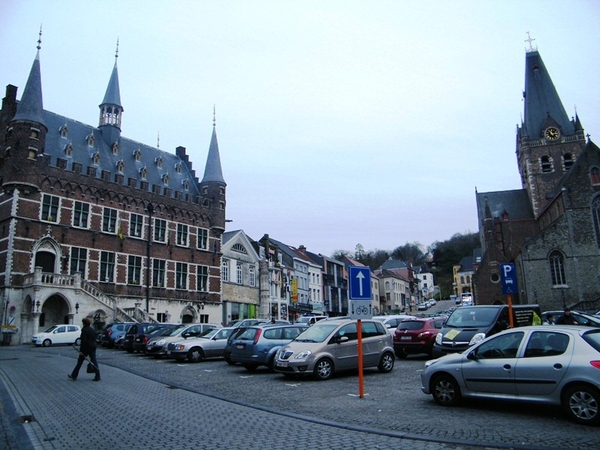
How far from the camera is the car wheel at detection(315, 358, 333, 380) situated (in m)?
12.9

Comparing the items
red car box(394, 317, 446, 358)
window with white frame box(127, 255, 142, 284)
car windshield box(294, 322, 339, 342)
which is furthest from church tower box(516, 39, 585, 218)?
car windshield box(294, 322, 339, 342)

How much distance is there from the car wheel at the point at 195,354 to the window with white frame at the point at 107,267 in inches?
814

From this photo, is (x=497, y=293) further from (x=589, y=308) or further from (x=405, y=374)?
(x=405, y=374)

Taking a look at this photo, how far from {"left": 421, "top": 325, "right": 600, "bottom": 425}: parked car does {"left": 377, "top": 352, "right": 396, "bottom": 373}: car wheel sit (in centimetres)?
479

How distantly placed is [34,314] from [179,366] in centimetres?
1824

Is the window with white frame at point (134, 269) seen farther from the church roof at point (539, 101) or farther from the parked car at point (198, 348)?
the church roof at point (539, 101)

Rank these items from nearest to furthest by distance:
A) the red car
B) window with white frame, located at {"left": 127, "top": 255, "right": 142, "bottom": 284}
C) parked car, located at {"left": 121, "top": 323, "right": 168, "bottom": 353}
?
the red car < parked car, located at {"left": 121, "top": 323, "right": 168, "bottom": 353} < window with white frame, located at {"left": 127, "top": 255, "right": 142, "bottom": 284}

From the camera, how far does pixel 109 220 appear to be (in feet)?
125

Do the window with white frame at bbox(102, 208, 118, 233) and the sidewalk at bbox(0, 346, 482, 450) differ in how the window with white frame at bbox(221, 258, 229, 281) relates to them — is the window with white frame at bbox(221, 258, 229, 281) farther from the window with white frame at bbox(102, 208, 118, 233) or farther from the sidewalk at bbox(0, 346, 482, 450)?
the sidewalk at bbox(0, 346, 482, 450)

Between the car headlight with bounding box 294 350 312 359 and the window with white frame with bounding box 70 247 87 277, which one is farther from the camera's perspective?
the window with white frame with bounding box 70 247 87 277

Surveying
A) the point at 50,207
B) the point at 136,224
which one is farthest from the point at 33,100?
the point at 136,224

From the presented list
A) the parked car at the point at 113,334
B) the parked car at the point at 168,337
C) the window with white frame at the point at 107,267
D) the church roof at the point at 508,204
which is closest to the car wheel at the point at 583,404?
the parked car at the point at 168,337

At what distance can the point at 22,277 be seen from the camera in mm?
31875

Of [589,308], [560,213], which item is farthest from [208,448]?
[560,213]
